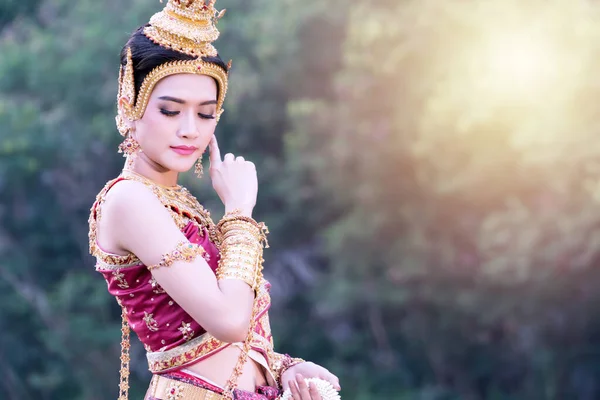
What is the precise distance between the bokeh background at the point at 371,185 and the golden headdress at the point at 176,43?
20.3 feet

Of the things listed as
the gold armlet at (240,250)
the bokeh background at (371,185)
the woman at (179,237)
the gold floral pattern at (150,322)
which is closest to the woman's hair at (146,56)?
the woman at (179,237)

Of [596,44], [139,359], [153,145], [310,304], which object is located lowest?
[153,145]

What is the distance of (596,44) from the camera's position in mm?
7867

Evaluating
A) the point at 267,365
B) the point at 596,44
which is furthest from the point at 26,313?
the point at 267,365

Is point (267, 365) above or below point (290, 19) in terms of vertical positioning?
below

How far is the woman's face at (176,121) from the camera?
2.10m

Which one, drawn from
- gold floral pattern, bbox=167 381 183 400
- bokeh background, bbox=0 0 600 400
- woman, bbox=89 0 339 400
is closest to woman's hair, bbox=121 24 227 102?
woman, bbox=89 0 339 400

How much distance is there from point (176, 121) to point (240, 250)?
34 cm

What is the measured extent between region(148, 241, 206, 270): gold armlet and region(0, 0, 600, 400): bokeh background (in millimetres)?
6399

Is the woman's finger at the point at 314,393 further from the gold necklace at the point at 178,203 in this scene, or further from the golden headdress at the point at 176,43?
the golden headdress at the point at 176,43

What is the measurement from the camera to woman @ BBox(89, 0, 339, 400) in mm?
1977

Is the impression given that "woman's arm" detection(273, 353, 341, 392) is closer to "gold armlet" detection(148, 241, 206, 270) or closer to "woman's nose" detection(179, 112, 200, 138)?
"gold armlet" detection(148, 241, 206, 270)

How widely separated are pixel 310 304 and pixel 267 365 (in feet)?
21.9

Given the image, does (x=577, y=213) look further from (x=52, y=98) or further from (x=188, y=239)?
(x=188, y=239)
